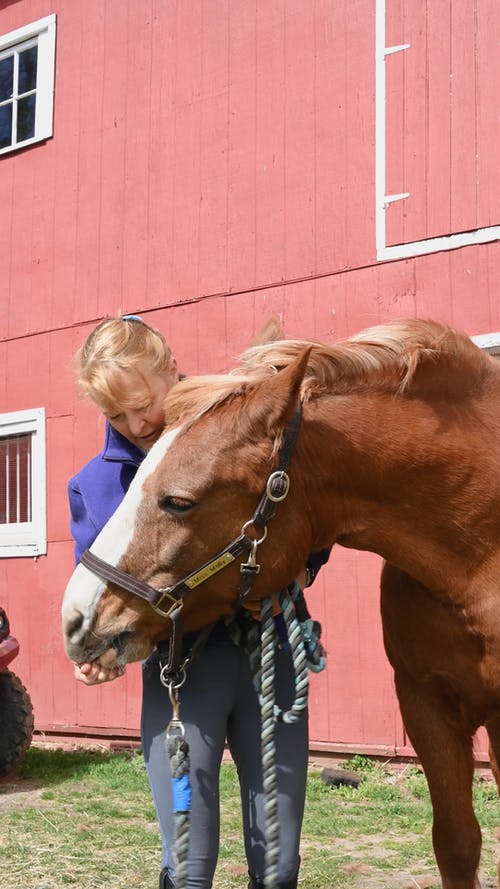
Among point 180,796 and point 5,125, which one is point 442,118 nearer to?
point 5,125

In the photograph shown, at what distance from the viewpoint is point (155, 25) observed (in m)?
7.77

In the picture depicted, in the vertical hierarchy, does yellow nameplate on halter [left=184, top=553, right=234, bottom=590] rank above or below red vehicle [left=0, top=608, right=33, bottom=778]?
above

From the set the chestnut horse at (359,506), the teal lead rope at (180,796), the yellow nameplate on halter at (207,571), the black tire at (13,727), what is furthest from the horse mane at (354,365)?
the black tire at (13,727)

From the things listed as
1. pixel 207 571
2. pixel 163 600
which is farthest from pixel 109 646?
pixel 207 571

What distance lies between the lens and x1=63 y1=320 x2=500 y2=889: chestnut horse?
7.33ft

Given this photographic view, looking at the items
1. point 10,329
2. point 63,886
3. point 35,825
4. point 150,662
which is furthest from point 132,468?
point 10,329

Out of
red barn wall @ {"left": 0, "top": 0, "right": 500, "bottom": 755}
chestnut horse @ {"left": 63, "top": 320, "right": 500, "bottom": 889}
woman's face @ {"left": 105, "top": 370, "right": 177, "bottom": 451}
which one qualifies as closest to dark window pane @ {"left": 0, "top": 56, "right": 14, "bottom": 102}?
red barn wall @ {"left": 0, "top": 0, "right": 500, "bottom": 755}

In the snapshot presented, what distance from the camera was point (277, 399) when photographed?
227 cm

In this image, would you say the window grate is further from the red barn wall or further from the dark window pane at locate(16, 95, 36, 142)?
the dark window pane at locate(16, 95, 36, 142)

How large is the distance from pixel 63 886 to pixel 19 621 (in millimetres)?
4102

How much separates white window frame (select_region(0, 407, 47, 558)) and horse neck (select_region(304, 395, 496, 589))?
224 inches

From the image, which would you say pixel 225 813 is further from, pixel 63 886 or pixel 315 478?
pixel 315 478

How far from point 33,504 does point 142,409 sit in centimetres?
569

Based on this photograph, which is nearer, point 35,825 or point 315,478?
point 315,478
